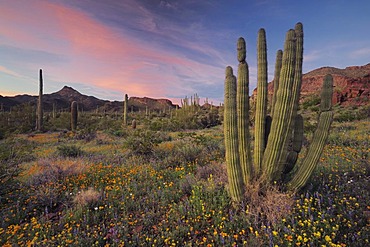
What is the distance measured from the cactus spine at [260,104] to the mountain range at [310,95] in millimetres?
17436

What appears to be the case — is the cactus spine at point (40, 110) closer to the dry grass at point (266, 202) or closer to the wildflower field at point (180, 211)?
the wildflower field at point (180, 211)

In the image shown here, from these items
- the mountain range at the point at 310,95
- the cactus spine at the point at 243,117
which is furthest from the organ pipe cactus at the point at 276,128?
the mountain range at the point at 310,95

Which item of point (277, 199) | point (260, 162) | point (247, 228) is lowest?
point (247, 228)

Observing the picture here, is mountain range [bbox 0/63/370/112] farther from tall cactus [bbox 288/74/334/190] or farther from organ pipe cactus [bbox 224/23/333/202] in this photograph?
organ pipe cactus [bbox 224/23/333/202]

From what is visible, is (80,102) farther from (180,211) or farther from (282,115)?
(282,115)

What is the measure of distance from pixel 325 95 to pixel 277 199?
7.27 feet

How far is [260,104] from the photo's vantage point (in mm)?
3998

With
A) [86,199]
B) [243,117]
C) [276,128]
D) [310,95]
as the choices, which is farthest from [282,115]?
[310,95]

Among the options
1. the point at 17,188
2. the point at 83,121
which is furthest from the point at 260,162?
the point at 83,121

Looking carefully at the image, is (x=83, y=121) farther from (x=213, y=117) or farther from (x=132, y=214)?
(x=132, y=214)

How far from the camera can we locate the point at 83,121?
2972cm

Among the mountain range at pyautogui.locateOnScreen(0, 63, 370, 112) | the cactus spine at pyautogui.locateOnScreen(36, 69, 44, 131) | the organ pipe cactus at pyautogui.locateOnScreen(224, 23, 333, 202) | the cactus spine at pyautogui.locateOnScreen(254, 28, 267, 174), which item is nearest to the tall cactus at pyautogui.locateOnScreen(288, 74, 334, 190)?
the organ pipe cactus at pyautogui.locateOnScreen(224, 23, 333, 202)

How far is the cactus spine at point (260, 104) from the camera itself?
3886 mm

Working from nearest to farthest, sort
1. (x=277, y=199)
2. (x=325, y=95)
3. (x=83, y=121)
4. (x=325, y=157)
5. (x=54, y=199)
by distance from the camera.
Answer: (x=277, y=199)
(x=325, y=95)
(x=54, y=199)
(x=325, y=157)
(x=83, y=121)
